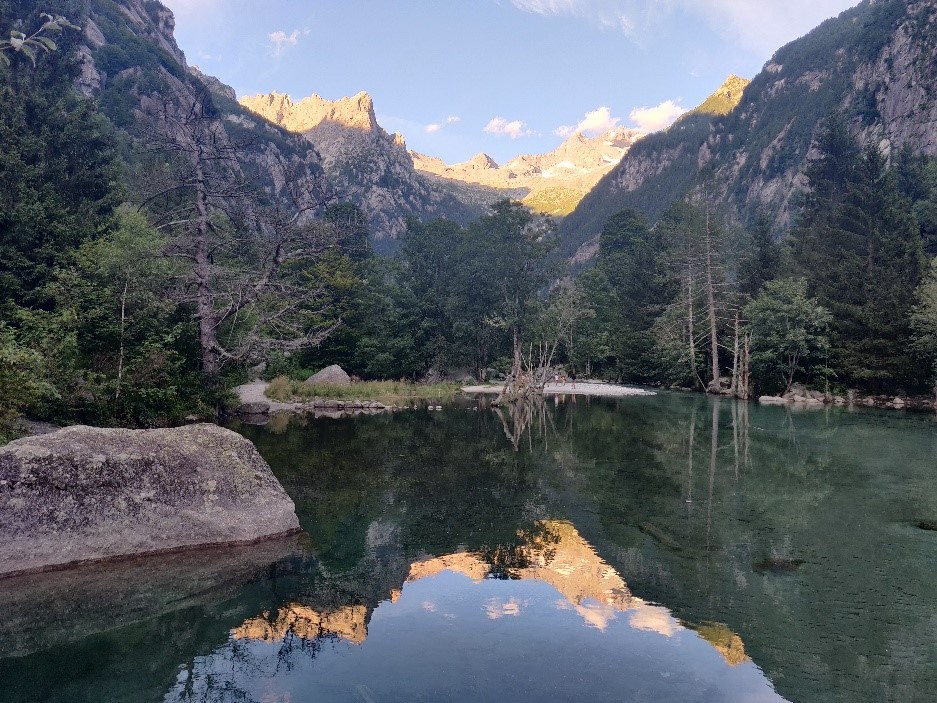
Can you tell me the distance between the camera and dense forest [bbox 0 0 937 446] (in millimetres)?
20797

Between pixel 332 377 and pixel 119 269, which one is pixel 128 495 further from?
pixel 332 377

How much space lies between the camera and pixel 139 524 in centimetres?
962

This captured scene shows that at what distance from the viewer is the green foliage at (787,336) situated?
4434 centimetres

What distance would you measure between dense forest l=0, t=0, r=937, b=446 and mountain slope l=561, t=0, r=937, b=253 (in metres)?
13.9

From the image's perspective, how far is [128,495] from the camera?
971 cm

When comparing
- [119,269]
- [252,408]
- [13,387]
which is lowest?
[252,408]

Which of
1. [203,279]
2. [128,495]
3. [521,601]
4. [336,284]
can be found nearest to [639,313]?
[336,284]

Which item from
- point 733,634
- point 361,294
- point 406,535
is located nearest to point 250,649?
point 406,535

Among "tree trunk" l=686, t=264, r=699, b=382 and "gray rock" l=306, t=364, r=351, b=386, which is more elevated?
"tree trunk" l=686, t=264, r=699, b=382

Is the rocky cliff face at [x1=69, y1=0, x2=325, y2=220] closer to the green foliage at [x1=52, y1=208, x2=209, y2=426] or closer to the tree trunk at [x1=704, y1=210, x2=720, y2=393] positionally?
the tree trunk at [x1=704, y1=210, x2=720, y2=393]

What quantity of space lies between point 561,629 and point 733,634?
2.04 metres

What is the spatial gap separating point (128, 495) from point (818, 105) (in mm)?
167926

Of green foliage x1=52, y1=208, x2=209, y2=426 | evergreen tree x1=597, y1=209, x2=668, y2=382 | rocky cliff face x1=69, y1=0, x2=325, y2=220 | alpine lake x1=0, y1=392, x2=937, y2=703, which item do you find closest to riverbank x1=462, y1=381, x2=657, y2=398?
evergreen tree x1=597, y1=209, x2=668, y2=382

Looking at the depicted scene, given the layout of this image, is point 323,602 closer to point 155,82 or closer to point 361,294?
point 361,294
